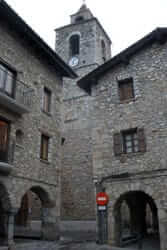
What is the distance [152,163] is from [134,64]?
427 cm

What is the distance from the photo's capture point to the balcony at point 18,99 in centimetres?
988

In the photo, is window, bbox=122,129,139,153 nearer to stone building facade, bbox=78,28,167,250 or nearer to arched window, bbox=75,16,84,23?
stone building facade, bbox=78,28,167,250

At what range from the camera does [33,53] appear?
1263 centimetres

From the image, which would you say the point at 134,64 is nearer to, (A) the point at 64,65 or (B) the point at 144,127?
(B) the point at 144,127

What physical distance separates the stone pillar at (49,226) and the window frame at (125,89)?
5924mm

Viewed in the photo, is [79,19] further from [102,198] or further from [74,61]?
[102,198]

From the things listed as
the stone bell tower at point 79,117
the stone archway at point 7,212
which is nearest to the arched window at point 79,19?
the stone bell tower at point 79,117

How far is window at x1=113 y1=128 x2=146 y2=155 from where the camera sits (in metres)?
10.4

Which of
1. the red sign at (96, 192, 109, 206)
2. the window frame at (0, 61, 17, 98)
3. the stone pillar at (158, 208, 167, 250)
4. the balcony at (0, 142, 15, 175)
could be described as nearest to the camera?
the stone pillar at (158, 208, 167, 250)

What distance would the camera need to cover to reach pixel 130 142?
35.6 feet

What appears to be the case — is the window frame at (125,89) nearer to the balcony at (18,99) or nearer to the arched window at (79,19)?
the balcony at (18,99)

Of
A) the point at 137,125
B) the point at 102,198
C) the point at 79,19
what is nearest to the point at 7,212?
the point at 102,198

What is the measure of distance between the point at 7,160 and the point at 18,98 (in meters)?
2.55

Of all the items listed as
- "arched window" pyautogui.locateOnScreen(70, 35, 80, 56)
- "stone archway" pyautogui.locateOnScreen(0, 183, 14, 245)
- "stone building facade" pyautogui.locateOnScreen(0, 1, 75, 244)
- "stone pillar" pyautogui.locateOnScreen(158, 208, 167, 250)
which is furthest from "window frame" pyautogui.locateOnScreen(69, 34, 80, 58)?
"stone pillar" pyautogui.locateOnScreen(158, 208, 167, 250)
